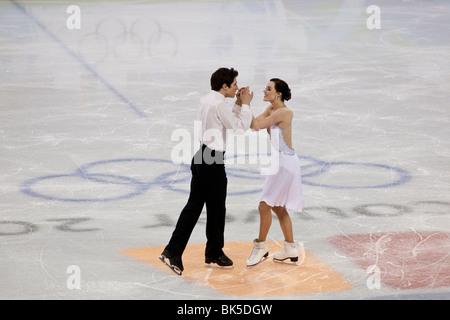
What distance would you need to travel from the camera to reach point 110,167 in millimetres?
10102

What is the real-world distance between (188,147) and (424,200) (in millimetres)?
3399

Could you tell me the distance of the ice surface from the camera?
24.4 ft

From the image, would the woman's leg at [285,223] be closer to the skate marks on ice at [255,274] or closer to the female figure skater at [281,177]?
the female figure skater at [281,177]

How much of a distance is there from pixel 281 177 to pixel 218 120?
2.53 ft

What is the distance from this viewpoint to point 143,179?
9.70 metres

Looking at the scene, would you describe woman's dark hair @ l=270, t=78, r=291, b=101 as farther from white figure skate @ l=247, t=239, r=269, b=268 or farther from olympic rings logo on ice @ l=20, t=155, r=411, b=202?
olympic rings logo on ice @ l=20, t=155, r=411, b=202

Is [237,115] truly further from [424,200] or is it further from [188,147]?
[188,147]

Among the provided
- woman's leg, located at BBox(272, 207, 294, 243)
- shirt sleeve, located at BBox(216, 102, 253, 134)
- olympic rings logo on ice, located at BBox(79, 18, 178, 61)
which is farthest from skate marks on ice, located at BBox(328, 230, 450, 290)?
olympic rings logo on ice, located at BBox(79, 18, 178, 61)

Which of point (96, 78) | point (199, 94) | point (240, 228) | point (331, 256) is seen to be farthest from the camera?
point (96, 78)

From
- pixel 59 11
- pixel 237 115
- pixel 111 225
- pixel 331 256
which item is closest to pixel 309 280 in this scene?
pixel 331 256

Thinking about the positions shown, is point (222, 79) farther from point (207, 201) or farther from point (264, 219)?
point (264, 219)

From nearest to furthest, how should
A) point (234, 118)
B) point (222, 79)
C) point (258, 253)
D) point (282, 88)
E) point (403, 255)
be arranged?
point (234, 118) → point (222, 79) → point (282, 88) → point (258, 253) → point (403, 255)

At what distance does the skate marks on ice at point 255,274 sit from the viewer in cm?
657

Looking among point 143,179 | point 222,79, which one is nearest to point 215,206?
point 222,79
